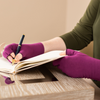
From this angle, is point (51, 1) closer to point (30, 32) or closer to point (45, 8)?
point (45, 8)

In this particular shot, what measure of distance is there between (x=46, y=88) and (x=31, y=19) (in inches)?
85.0

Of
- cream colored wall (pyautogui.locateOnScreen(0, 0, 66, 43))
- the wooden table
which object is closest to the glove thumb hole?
the wooden table

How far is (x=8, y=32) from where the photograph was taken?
240cm

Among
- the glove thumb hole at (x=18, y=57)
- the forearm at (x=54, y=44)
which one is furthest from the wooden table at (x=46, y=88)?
the forearm at (x=54, y=44)

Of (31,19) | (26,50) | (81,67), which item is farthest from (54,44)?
(31,19)

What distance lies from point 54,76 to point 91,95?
0.45 feet

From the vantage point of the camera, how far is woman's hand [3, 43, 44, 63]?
66cm

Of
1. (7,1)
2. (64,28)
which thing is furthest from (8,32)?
(64,28)

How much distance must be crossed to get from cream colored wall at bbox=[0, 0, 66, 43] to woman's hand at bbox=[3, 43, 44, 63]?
170 centimetres

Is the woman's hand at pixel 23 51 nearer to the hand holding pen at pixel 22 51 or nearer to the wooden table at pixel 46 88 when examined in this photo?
the hand holding pen at pixel 22 51

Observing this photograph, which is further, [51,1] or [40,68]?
[51,1]

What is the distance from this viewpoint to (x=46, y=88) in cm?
41

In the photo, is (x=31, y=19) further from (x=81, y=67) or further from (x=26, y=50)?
(x=81, y=67)

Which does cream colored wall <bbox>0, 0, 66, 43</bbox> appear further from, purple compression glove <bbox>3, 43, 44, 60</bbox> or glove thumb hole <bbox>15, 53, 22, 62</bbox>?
glove thumb hole <bbox>15, 53, 22, 62</bbox>
